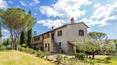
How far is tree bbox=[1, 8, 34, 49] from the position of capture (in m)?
49.2

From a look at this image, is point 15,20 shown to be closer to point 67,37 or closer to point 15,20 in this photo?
point 15,20

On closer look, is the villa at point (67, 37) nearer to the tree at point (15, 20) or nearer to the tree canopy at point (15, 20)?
the tree canopy at point (15, 20)

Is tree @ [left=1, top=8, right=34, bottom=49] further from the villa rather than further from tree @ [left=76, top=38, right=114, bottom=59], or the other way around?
tree @ [left=76, top=38, right=114, bottom=59]

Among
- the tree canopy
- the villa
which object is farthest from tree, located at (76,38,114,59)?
the tree canopy

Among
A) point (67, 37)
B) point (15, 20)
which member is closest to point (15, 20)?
point (15, 20)

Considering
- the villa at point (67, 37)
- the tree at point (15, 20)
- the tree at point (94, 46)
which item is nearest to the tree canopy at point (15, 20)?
the tree at point (15, 20)

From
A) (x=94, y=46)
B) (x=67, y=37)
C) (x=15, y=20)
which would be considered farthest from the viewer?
(x=67, y=37)

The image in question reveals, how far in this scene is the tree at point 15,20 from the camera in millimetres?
49188

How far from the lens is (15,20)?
49.9 metres

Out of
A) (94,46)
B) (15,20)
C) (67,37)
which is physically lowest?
(94,46)

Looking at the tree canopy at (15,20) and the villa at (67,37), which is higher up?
the tree canopy at (15,20)

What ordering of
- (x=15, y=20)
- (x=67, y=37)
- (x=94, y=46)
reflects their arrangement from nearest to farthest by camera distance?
(x=94, y=46)
(x=15, y=20)
(x=67, y=37)

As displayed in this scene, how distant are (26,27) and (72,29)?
42.6 ft

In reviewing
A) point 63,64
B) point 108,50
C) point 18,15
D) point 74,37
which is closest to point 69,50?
point 74,37
